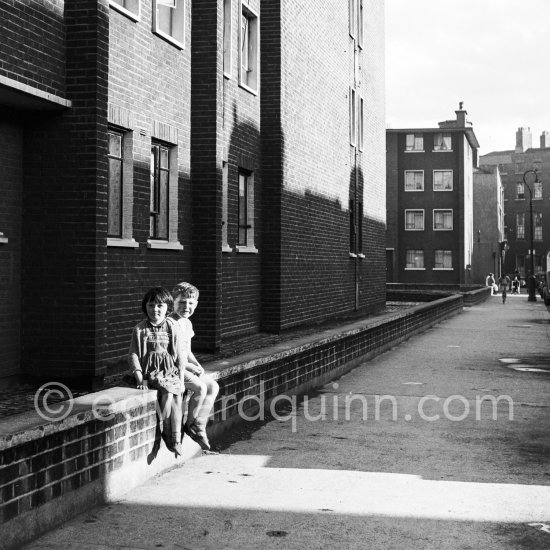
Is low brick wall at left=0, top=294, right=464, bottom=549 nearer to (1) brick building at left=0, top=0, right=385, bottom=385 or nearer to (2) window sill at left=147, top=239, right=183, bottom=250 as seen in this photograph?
(1) brick building at left=0, top=0, right=385, bottom=385

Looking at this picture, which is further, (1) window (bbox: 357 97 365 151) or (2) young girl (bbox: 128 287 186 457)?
A: (1) window (bbox: 357 97 365 151)

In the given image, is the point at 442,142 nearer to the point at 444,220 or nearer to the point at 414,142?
the point at 414,142

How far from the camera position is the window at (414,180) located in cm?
6491

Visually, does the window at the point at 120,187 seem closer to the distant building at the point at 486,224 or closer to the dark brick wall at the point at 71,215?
the dark brick wall at the point at 71,215

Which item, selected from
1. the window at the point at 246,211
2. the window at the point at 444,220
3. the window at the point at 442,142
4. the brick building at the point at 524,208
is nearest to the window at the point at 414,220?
the window at the point at 444,220

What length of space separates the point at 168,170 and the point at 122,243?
2419mm

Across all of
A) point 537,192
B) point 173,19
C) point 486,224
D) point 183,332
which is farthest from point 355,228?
point 537,192

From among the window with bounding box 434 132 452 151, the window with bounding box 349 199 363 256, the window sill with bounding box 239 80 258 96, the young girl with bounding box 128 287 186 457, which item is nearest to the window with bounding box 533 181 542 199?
the window with bounding box 434 132 452 151

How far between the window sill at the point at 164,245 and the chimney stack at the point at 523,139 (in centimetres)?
9977

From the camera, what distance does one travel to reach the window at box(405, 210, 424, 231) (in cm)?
6489

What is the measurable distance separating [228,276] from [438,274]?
4959cm

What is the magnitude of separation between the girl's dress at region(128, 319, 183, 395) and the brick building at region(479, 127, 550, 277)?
92850 mm

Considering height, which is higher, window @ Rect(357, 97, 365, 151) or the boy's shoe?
window @ Rect(357, 97, 365, 151)

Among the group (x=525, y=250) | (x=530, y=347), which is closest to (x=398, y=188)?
(x=525, y=250)
